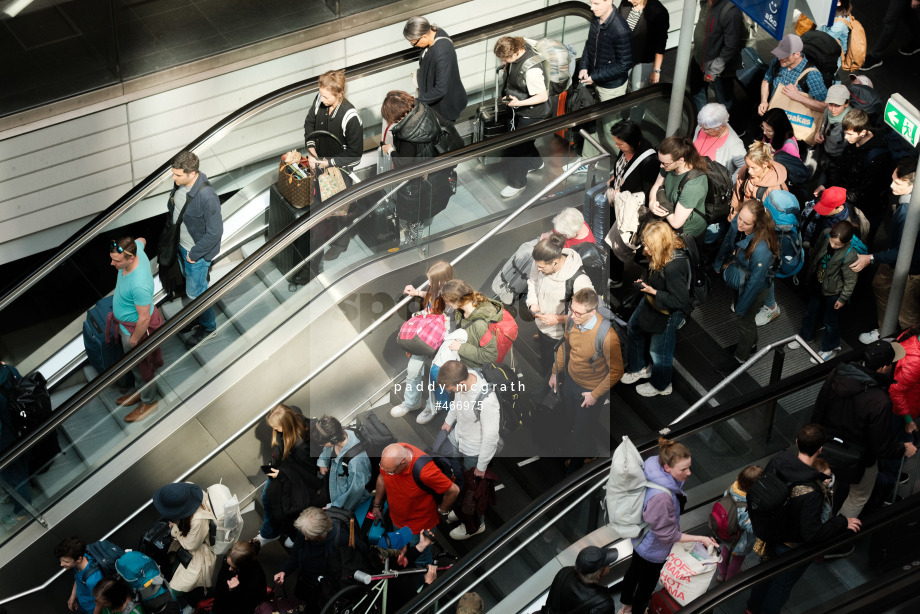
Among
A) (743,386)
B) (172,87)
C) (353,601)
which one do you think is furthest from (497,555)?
(172,87)

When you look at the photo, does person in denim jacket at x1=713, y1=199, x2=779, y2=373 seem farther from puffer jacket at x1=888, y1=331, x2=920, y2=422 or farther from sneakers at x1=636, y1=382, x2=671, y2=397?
puffer jacket at x1=888, y1=331, x2=920, y2=422

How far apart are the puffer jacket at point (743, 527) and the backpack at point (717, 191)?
6.74 ft

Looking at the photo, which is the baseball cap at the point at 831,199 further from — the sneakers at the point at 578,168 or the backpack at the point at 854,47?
the backpack at the point at 854,47

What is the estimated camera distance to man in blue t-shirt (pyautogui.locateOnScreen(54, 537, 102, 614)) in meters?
7.80

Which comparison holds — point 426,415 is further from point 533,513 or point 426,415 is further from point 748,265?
point 748,265

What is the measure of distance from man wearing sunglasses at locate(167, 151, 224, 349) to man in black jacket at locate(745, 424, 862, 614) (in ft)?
14.0

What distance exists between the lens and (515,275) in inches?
329

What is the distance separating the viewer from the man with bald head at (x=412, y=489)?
24.5 feet

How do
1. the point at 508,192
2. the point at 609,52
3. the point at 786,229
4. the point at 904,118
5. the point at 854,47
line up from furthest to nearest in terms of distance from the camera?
the point at 854,47 → the point at 609,52 → the point at 508,192 → the point at 786,229 → the point at 904,118

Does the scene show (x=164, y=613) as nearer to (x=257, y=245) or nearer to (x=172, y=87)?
(x=257, y=245)

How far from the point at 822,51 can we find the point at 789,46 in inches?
16.9

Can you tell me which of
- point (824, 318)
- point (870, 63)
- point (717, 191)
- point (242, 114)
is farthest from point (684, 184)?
point (870, 63)

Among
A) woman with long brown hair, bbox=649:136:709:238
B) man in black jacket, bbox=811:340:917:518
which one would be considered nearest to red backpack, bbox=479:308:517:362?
woman with long brown hair, bbox=649:136:709:238

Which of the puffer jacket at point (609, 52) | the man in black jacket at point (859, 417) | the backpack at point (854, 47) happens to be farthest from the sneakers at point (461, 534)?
the backpack at point (854, 47)
